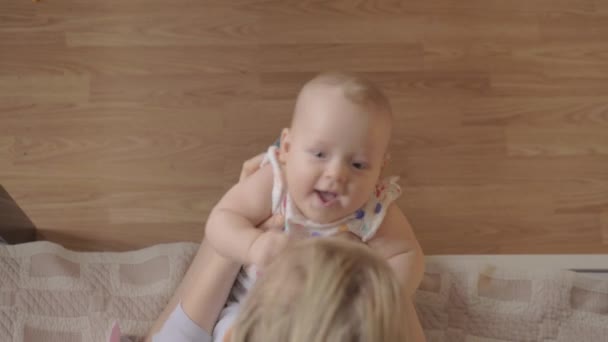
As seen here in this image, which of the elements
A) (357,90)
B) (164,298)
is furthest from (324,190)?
(164,298)

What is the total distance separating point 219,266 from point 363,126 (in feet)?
1.02

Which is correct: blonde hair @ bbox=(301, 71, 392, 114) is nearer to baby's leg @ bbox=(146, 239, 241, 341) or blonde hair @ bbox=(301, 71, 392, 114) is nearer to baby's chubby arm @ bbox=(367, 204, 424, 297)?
baby's chubby arm @ bbox=(367, 204, 424, 297)

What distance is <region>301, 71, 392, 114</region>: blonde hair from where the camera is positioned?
0.80m

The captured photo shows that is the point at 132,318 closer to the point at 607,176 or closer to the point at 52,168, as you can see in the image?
the point at 52,168

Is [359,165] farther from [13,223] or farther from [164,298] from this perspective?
[13,223]

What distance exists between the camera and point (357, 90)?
81 cm

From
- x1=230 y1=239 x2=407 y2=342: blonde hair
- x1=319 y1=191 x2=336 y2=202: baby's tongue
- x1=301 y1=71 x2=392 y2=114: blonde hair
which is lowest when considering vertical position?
x1=319 y1=191 x2=336 y2=202: baby's tongue

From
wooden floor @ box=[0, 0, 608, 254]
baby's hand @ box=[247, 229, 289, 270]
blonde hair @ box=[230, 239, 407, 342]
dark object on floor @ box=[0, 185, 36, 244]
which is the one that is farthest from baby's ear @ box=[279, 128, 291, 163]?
dark object on floor @ box=[0, 185, 36, 244]

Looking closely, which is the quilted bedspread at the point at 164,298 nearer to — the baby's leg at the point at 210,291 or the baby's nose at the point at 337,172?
the baby's leg at the point at 210,291

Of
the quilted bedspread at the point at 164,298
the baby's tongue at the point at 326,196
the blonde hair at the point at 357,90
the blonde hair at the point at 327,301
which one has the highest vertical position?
the blonde hair at the point at 357,90

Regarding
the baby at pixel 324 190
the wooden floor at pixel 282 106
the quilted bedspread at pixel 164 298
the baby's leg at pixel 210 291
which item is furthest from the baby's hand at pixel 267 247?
the wooden floor at pixel 282 106

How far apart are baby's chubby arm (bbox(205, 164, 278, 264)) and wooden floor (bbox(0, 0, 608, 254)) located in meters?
0.37

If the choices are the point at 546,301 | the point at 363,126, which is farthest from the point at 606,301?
the point at 363,126

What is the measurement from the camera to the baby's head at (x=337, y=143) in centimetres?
80
